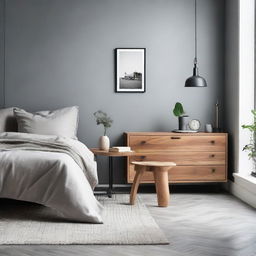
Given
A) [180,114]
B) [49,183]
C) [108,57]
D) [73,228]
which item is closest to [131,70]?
[108,57]

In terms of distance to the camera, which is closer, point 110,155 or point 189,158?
point 110,155

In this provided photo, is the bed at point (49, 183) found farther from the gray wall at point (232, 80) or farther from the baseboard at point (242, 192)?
the gray wall at point (232, 80)

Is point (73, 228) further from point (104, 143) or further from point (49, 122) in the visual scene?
point (49, 122)

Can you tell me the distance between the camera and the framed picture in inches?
247

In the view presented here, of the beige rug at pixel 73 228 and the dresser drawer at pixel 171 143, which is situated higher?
the dresser drawer at pixel 171 143

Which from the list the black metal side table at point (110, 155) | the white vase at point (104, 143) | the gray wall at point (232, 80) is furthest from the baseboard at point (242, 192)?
the white vase at point (104, 143)

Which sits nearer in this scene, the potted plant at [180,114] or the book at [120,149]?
the book at [120,149]

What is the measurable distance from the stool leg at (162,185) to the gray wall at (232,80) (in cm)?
126

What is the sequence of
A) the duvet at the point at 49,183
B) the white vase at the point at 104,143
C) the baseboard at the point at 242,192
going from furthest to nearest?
the white vase at the point at 104,143 → the baseboard at the point at 242,192 → the duvet at the point at 49,183

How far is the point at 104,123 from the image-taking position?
19.3 ft

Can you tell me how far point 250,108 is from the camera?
5785 mm

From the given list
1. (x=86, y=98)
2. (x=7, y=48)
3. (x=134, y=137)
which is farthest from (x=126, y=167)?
(x=7, y=48)

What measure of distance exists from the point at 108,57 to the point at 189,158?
163 centimetres

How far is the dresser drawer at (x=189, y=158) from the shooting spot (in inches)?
231
